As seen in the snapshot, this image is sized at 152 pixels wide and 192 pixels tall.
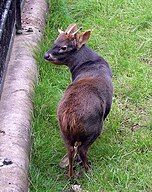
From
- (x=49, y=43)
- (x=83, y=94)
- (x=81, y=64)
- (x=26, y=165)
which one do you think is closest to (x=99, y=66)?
(x=81, y=64)

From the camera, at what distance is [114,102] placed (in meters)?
5.97

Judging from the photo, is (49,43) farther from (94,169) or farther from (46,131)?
(94,169)

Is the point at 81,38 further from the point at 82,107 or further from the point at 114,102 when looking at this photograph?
the point at 82,107

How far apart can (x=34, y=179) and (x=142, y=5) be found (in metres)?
3.68

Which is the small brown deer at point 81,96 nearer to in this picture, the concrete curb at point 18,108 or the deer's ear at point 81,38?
the deer's ear at point 81,38

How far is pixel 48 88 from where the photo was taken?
6031 mm

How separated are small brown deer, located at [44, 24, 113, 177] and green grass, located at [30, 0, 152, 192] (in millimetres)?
227

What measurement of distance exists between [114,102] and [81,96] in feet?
4.26

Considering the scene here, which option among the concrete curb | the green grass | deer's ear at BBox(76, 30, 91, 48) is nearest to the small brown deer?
deer's ear at BBox(76, 30, 91, 48)

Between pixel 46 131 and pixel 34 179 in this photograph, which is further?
pixel 46 131

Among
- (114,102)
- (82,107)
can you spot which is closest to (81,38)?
(114,102)

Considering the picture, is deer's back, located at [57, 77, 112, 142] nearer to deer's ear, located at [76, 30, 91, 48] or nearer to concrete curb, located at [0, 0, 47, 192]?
concrete curb, located at [0, 0, 47, 192]

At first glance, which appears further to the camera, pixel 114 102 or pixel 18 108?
pixel 114 102

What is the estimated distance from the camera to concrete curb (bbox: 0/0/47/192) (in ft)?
15.0
